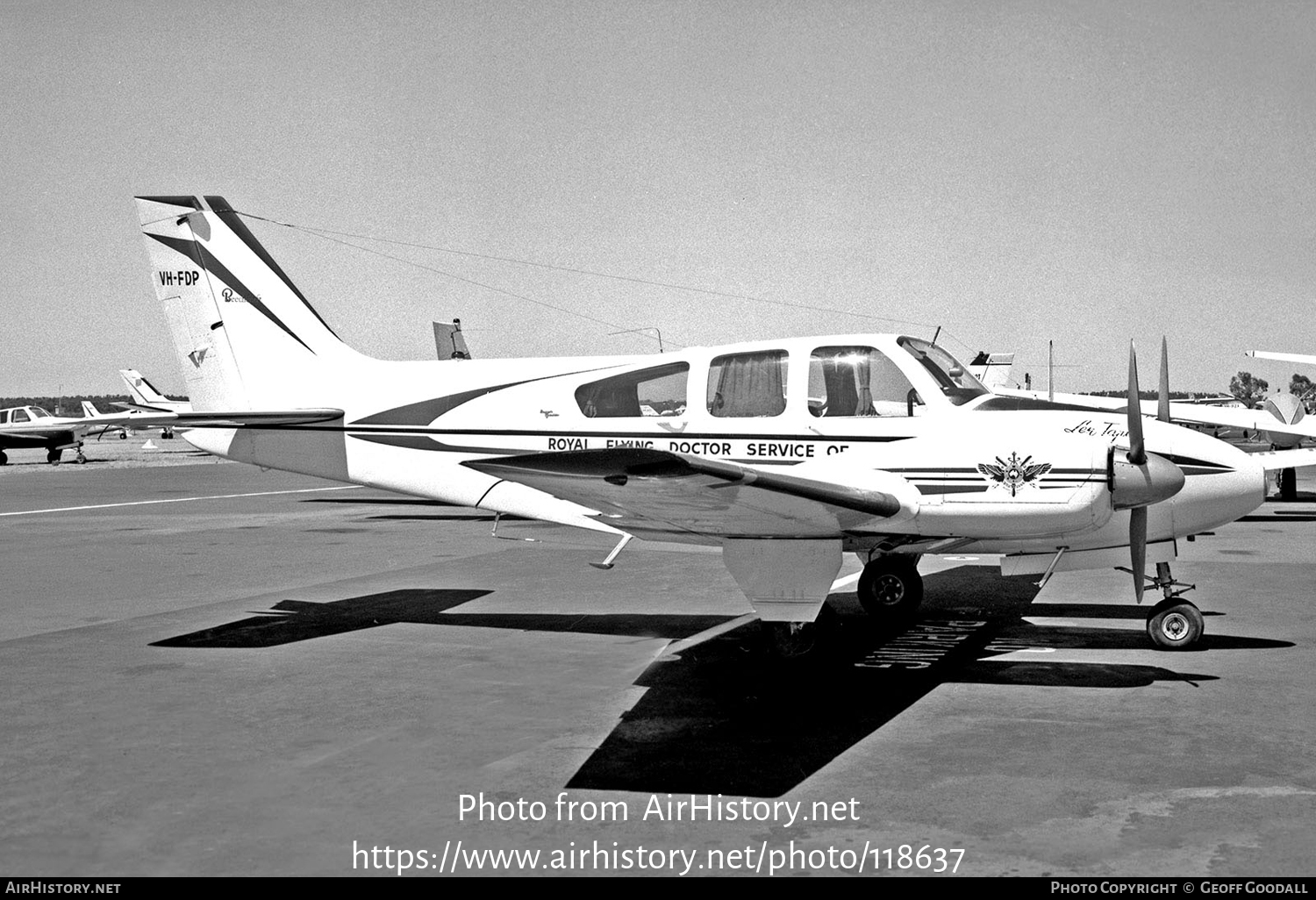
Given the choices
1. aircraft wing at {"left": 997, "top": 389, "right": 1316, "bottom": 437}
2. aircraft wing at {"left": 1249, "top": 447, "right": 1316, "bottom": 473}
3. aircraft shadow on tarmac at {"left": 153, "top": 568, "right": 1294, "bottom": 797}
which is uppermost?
aircraft wing at {"left": 1249, "top": 447, "right": 1316, "bottom": 473}

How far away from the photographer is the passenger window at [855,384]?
890 centimetres

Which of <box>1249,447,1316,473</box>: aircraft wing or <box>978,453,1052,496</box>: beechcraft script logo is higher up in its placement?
<box>978,453,1052,496</box>: beechcraft script logo

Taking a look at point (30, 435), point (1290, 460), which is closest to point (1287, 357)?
point (1290, 460)

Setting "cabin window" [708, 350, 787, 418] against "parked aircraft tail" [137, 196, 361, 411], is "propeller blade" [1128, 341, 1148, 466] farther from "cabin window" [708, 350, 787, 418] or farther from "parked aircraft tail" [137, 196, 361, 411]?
"parked aircraft tail" [137, 196, 361, 411]

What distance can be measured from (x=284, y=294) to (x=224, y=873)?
859cm

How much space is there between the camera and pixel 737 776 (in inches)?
224

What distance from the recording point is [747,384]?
30.4ft

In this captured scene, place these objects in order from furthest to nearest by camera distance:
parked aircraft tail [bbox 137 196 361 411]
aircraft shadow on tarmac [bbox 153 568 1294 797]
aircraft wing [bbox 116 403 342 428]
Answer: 1. parked aircraft tail [bbox 137 196 361 411]
2. aircraft wing [bbox 116 403 342 428]
3. aircraft shadow on tarmac [bbox 153 568 1294 797]

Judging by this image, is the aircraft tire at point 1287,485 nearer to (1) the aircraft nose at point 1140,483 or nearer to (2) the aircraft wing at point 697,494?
(1) the aircraft nose at point 1140,483

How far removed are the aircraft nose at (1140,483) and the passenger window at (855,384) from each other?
160cm

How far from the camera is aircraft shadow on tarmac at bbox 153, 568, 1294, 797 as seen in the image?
5.96m

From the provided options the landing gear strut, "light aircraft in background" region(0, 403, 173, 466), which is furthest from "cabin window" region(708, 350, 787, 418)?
"light aircraft in background" region(0, 403, 173, 466)

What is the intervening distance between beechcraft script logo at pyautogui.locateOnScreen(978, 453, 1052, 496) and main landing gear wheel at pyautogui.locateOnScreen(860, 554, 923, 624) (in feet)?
7.58

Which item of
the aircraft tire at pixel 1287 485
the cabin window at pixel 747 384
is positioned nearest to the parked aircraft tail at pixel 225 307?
the cabin window at pixel 747 384
